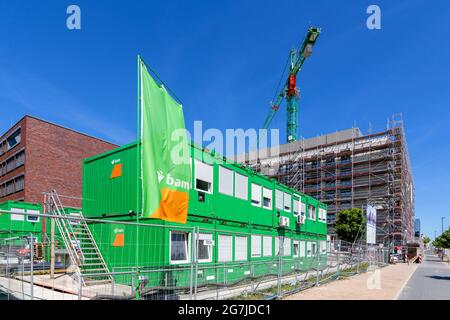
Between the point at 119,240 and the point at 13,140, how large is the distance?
109 feet

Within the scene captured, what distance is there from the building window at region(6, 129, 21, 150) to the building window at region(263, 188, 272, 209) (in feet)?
99.1

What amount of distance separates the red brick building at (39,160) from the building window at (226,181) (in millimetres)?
26362

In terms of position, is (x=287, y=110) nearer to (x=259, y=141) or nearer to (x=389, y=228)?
(x=259, y=141)

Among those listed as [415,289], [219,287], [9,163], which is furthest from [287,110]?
[219,287]

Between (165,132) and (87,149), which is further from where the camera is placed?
(87,149)

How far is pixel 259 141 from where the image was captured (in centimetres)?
7988

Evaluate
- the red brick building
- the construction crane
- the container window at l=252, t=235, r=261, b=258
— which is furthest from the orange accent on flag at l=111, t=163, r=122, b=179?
the construction crane

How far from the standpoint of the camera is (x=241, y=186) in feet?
53.8

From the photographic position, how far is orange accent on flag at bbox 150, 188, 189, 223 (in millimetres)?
7193

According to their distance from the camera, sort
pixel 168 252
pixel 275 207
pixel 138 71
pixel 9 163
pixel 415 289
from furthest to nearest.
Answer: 1. pixel 9 163
2. pixel 275 207
3. pixel 415 289
4. pixel 168 252
5. pixel 138 71

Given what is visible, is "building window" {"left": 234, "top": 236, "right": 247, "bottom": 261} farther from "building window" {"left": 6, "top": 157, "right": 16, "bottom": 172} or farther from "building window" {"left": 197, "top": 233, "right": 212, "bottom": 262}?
"building window" {"left": 6, "top": 157, "right": 16, "bottom": 172}

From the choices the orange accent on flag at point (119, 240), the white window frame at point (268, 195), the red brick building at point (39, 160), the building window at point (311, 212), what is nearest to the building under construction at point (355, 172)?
the building window at point (311, 212)

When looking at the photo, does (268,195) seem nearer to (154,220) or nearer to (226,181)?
(226,181)

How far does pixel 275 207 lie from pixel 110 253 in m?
10.5
